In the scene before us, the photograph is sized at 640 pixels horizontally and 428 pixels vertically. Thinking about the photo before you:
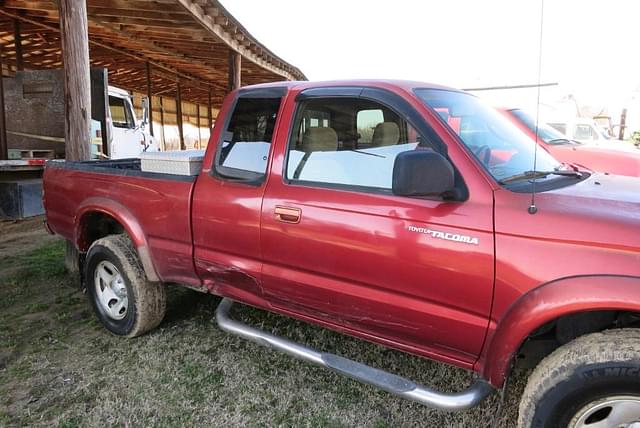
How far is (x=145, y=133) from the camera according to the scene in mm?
11602

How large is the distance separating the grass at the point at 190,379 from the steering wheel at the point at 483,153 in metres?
1.50

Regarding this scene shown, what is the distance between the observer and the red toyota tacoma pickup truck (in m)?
1.91

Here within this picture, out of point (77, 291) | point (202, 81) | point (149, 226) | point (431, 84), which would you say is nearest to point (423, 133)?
point (431, 84)

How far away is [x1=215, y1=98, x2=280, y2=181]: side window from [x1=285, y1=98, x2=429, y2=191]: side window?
0.74ft

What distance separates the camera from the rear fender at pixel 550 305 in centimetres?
178

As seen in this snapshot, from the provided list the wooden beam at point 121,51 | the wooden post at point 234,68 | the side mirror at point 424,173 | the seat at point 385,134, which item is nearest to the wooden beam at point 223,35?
the wooden post at point 234,68

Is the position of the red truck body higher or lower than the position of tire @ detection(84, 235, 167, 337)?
higher

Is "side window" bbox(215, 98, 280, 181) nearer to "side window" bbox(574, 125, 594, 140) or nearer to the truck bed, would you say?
the truck bed

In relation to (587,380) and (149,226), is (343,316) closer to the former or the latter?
(587,380)

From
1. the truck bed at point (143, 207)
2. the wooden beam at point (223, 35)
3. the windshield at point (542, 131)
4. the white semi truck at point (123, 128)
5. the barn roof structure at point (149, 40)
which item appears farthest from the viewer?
the white semi truck at point (123, 128)

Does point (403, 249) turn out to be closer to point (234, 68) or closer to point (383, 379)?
point (383, 379)

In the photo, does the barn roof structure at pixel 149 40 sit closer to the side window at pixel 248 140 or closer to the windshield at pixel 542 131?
the side window at pixel 248 140

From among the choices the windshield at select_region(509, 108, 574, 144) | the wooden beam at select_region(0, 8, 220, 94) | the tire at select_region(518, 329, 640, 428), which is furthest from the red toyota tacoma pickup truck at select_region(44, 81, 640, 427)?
Result: the wooden beam at select_region(0, 8, 220, 94)

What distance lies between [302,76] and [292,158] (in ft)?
46.3
